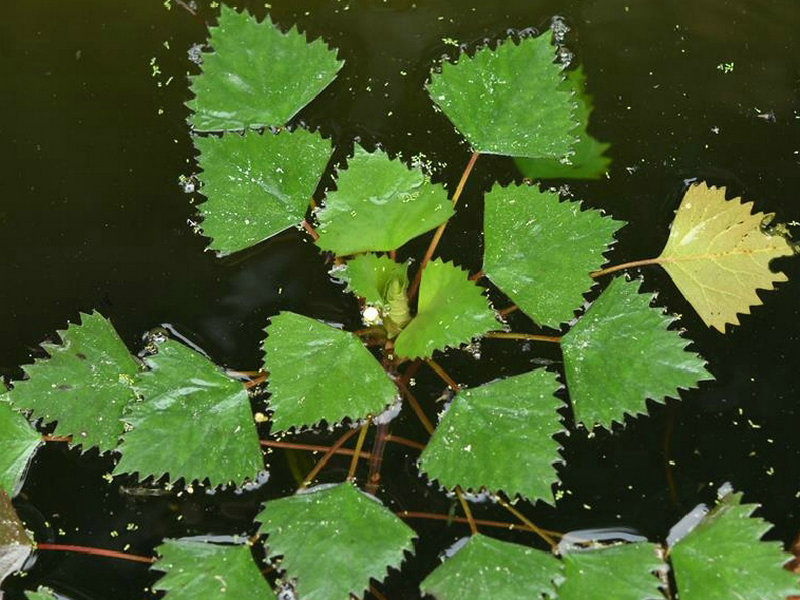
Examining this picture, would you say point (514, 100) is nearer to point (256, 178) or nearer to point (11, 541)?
point (256, 178)

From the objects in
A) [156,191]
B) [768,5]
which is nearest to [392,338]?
[156,191]

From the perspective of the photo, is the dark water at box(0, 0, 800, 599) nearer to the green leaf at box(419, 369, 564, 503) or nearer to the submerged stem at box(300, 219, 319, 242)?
the submerged stem at box(300, 219, 319, 242)

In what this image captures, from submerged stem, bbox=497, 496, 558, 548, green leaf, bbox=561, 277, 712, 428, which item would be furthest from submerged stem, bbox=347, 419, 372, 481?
green leaf, bbox=561, 277, 712, 428

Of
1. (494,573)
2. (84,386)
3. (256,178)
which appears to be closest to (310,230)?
(256,178)

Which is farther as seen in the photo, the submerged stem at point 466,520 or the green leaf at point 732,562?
the submerged stem at point 466,520

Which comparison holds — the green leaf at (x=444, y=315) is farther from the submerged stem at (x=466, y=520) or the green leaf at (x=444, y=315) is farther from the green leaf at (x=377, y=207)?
the submerged stem at (x=466, y=520)

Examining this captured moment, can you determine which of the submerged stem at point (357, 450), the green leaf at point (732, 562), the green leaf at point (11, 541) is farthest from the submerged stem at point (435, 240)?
the green leaf at point (11, 541)

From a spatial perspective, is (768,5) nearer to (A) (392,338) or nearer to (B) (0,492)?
(A) (392,338)
